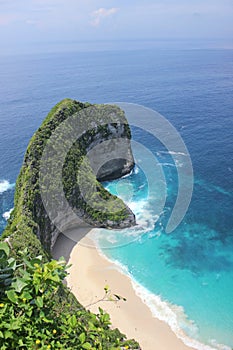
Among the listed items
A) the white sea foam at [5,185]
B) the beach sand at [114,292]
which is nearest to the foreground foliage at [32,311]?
the beach sand at [114,292]

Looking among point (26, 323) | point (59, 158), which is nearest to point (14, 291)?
point (26, 323)

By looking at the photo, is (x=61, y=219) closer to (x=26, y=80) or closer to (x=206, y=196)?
(x=206, y=196)

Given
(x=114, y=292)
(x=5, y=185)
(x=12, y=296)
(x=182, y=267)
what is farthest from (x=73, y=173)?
(x=12, y=296)

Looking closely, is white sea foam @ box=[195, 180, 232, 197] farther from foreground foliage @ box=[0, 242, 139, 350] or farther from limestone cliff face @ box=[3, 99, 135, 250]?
foreground foliage @ box=[0, 242, 139, 350]

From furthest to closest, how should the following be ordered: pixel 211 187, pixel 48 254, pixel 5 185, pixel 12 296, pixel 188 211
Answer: pixel 5 185 < pixel 211 187 < pixel 188 211 < pixel 48 254 < pixel 12 296

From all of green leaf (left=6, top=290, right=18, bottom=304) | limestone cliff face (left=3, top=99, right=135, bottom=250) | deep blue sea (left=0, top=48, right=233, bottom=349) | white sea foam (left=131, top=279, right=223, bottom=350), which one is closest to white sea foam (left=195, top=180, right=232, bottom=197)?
deep blue sea (left=0, top=48, right=233, bottom=349)

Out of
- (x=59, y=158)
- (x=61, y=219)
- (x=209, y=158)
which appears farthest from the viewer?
(x=209, y=158)

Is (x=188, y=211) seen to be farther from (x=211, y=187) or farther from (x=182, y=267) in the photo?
(x=182, y=267)
